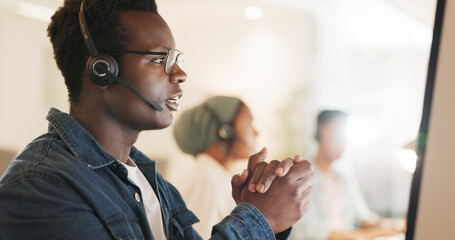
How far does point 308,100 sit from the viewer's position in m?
3.95

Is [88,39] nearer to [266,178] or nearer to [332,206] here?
[266,178]

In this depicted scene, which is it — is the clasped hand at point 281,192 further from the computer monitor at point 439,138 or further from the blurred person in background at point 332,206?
→ the blurred person in background at point 332,206

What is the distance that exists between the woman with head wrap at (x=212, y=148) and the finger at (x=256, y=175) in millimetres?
1032

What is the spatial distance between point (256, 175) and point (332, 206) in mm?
2215

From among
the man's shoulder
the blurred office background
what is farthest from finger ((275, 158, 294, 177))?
the blurred office background

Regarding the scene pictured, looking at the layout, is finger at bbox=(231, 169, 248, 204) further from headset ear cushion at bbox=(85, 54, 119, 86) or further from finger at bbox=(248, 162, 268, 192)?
headset ear cushion at bbox=(85, 54, 119, 86)

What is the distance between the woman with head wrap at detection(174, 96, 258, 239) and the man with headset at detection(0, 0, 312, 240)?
91 cm

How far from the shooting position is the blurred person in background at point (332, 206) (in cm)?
296

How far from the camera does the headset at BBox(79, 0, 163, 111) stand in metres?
0.93

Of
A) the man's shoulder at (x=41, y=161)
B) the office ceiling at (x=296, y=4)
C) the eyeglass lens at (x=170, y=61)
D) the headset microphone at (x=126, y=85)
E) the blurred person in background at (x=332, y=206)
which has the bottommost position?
the blurred person in background at (x=332, y=206)

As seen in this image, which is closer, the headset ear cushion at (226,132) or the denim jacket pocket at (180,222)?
the denim jacket pocket at (180,222)

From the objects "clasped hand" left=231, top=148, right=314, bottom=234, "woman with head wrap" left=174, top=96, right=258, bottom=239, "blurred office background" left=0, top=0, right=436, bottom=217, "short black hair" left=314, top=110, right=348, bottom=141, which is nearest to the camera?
"clasped hand" left=231, top=148, right=314, bottom=234

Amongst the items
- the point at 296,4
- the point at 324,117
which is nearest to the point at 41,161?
A: the point at 324,117

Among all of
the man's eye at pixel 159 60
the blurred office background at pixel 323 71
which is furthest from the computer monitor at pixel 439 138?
the blurred office background at pixel 323 71
